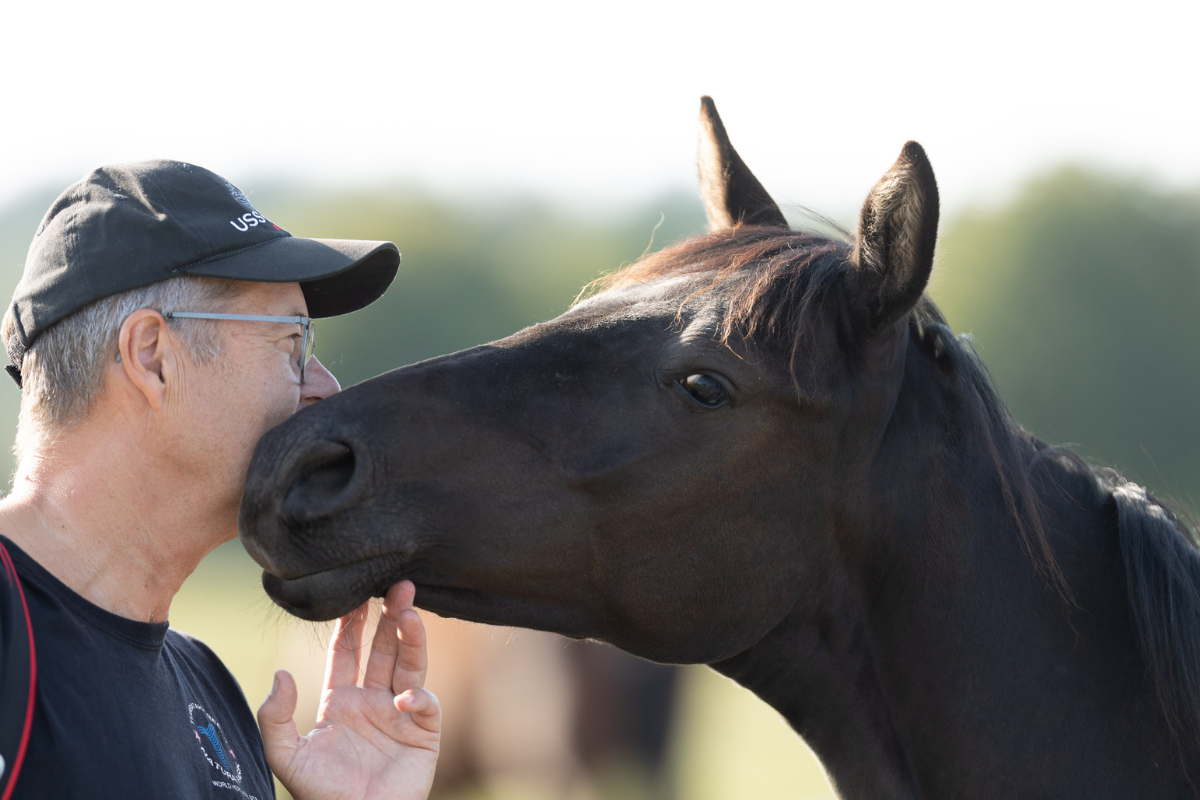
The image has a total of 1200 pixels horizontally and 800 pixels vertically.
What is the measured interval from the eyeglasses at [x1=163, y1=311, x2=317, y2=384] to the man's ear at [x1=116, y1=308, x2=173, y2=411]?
40mm

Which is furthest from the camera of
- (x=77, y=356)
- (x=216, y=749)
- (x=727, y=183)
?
(x=727, y=183)

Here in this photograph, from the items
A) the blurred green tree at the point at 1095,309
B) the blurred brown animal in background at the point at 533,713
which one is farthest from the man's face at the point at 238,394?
the blurred green tree at the point at 1095,309

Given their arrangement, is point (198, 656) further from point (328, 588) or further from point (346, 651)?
point (328, 588)

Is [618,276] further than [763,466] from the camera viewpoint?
Yes

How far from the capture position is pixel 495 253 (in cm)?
7050

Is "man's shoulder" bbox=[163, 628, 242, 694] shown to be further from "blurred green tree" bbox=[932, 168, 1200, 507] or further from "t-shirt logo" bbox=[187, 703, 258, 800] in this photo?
"blurred green tree" bbox=[932, 168, 1200, 507]

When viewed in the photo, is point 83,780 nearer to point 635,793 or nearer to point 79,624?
point 79,624

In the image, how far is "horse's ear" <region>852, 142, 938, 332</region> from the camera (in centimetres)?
221

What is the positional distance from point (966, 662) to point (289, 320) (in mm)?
1880

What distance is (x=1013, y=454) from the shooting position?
8.44 ft

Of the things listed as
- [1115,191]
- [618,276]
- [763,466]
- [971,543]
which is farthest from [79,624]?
[1115,191]

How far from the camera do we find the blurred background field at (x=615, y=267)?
8.66 metres

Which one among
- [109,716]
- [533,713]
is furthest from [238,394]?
[533,713]

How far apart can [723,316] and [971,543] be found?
2.93 ft
